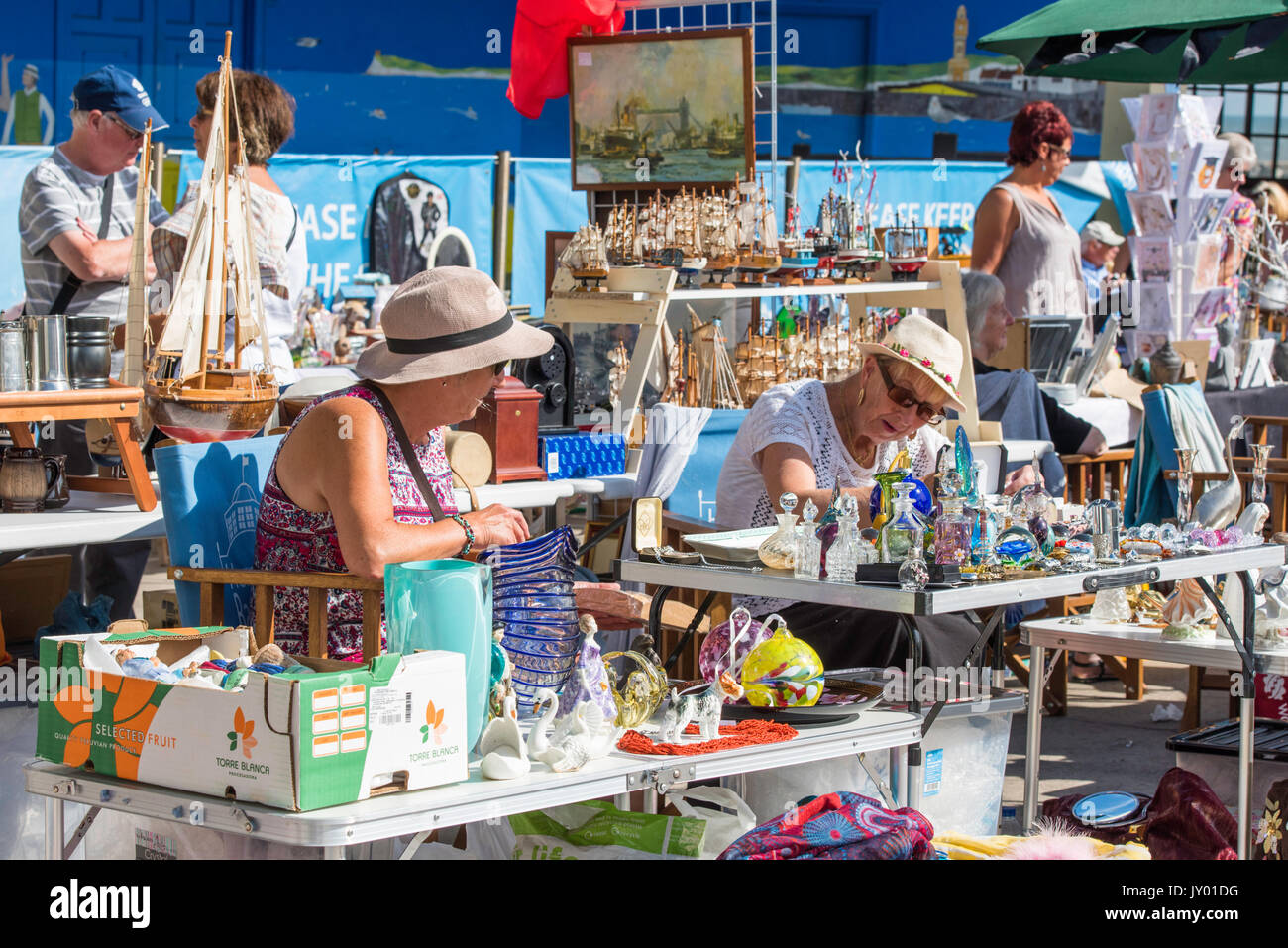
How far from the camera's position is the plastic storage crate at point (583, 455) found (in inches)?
187

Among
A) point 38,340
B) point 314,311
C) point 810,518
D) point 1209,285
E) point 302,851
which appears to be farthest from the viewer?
point 1209,285

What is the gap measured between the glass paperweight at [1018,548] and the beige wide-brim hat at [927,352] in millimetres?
516

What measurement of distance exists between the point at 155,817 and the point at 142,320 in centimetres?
191

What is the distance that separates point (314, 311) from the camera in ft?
23.7

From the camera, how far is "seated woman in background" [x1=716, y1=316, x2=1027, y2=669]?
135 inches

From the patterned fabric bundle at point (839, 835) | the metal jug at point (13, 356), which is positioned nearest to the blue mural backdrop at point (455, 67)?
the metal jug at point (13, 356)

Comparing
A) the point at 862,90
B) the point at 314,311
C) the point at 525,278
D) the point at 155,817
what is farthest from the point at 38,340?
the point at 862,90

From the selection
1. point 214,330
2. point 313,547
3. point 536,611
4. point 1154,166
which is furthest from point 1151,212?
point 536,611

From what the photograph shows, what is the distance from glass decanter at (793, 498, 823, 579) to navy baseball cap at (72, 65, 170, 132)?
92.9 inches

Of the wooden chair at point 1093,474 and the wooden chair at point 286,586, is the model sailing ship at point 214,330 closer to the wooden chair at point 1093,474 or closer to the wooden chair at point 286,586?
the wooden chair at point 286,586

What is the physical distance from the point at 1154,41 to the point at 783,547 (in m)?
4.91

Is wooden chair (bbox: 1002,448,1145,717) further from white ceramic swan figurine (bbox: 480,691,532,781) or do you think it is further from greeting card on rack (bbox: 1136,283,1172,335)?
white ceramic swan figurine (bbox: 480,691,532,781)

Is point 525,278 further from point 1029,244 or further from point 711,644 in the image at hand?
point 711,644

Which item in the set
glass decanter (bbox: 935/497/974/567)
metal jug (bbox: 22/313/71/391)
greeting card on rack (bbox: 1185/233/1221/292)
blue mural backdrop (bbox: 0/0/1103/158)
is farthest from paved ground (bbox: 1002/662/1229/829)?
blue mural backdrop (bbox: 0/0/1103/158)
